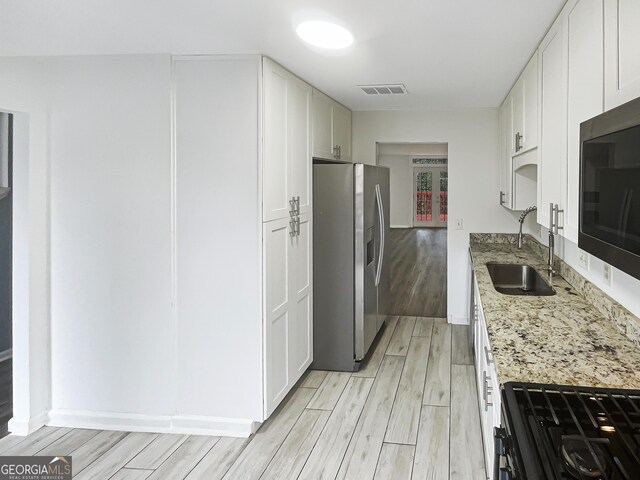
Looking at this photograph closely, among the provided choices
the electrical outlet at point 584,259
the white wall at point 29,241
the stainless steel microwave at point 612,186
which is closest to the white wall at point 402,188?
the electrical outlet at point 584,259

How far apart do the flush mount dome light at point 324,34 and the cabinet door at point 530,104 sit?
1.09 meters

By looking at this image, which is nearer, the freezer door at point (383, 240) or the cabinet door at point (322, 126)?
the cabinet door at point (322, 126)

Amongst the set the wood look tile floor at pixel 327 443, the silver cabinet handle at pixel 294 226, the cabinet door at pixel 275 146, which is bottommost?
the wood look tile floor at pixel 327 443

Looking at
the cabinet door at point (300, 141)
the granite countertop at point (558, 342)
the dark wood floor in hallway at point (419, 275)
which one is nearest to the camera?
the granite countertop at point (558, 342)

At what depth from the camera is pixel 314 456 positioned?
291 cm

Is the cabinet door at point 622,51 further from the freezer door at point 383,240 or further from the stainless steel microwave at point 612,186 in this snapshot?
the freezer door at point 383,240

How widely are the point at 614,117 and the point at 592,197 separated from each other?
35 cm

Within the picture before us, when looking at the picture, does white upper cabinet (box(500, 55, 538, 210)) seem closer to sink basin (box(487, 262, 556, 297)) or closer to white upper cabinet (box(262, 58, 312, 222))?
sink basin (box(487, 262, 556, 297))

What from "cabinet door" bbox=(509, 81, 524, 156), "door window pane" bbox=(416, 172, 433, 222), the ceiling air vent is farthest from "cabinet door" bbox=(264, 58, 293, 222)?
"door window pane" bbox=(416, 172, 433, 222)

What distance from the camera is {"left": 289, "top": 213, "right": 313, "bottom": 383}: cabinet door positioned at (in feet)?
12.2

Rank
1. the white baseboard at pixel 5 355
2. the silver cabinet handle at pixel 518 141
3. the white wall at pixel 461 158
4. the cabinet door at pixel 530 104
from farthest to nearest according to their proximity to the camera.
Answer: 1. the white wall at pixel 461 158
2. the white baseboard at pixel 5 355
3. the silver cabinet handle at pixel 518 141
4. the cabinet door at pixel 530 104

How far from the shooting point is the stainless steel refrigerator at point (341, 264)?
418 cm

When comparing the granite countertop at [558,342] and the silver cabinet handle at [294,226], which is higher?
the silver cabinet handle at [294,226]

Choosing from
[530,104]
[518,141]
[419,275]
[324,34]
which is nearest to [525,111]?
[530,104]
